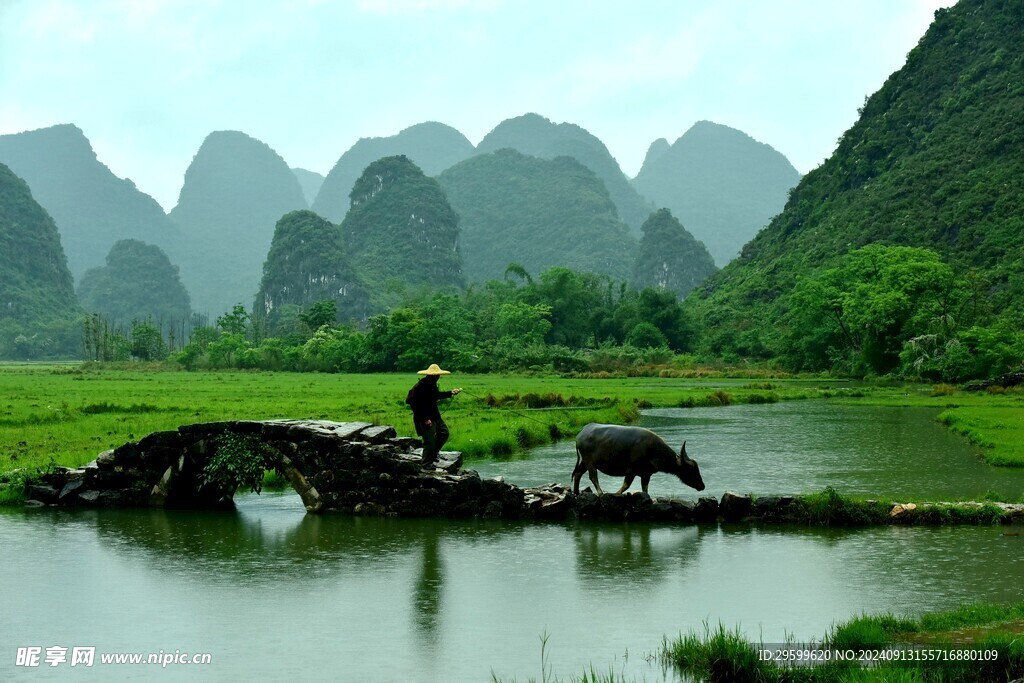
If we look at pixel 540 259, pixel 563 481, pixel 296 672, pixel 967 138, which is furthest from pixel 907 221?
pixel 540 259

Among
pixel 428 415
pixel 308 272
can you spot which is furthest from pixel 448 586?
pixel 308 272

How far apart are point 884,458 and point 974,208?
1820 inches

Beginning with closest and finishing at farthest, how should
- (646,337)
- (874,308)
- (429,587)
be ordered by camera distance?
(429,587)
(874,308)
(646,337)

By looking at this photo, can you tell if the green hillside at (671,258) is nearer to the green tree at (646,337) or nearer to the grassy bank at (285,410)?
the green tree at (646,337)

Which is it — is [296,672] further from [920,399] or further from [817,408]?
[920,399]

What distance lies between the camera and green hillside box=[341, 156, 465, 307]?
139m

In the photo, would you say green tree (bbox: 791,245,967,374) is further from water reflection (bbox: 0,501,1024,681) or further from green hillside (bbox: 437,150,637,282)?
green hillside (bbox: 437,150,637,282)

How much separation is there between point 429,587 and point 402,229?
137 meters

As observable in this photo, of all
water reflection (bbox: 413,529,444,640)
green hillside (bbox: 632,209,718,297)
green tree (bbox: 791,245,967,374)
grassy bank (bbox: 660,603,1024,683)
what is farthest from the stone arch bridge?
green hillside (bbox: 632,209,718,297)

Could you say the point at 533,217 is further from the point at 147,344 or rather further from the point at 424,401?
the point at 424,401

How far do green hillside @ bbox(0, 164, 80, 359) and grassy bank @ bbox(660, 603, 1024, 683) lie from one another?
11398 centimetres

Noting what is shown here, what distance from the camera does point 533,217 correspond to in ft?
570

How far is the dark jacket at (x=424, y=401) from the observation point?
12.1 m

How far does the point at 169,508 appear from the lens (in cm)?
1244
